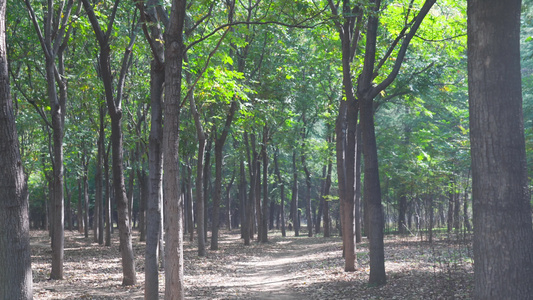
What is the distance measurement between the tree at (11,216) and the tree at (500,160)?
16.6 ft

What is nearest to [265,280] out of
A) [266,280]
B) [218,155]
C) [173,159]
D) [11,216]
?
[266,280]

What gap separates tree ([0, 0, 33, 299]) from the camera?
191 inches

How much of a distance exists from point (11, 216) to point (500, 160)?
5319 mm

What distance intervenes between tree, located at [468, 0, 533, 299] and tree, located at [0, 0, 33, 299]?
5.05m

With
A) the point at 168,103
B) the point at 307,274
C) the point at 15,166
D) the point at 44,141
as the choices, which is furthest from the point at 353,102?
the point at 44,141

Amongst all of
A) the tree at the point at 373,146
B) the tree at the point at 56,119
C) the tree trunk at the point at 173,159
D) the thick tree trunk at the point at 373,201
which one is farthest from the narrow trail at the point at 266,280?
the tree at the point at 56,119

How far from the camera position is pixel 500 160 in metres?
4.37

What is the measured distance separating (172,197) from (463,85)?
13.4 m

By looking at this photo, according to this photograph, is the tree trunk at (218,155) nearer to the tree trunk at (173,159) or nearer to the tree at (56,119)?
the tree at (56,119)

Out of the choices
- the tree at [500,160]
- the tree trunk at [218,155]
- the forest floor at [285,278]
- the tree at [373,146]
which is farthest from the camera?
the tree trunk at [218,155]

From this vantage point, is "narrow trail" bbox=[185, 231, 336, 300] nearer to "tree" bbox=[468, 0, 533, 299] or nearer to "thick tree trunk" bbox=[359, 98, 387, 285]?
"thick tree trunk" bbox=[359, 98, 387, 285]

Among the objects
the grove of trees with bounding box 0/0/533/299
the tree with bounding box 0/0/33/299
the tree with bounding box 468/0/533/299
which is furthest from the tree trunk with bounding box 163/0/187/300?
the tree with bounding box 468/0/533/299

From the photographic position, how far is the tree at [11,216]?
4855 millimetres

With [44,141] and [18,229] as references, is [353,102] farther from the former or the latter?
[44,141]
